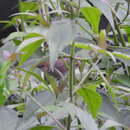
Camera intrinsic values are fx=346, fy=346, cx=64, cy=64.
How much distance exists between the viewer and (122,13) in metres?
0.62

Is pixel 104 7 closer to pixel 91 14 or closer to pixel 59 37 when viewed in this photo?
pixel 91 14

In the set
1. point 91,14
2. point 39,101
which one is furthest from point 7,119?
point 91,14

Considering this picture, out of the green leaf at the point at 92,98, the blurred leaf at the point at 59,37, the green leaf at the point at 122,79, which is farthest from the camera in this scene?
the green leaf at the point at 122,79

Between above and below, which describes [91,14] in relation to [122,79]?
above

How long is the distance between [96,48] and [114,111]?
0.49 ft

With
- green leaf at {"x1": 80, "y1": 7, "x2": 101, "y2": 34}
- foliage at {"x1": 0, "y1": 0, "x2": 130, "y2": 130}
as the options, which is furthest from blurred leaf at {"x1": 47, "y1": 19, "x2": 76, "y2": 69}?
green leaf at {"x1": 80, "y1": 7, "x2": 101, "y2": 34}

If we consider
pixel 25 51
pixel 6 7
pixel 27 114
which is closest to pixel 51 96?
pixel 27 114

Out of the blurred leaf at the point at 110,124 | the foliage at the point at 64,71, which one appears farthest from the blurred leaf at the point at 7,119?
the blurred leaf at the point at 110,124

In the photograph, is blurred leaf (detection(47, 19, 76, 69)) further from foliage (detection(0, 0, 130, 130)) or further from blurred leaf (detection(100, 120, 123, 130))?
blurred leaf (detection(100, 120, 123, 130))

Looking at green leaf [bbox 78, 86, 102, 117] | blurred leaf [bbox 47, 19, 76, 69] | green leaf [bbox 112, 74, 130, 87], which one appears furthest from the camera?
green leaf [bbox 112, 74, 130, 87]

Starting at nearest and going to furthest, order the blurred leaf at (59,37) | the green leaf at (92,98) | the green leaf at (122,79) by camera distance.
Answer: the blurred leaf at (59,37) < the green leaf at (92,98) < the green leaf at (122,79)

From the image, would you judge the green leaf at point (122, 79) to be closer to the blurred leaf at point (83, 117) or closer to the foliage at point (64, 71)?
the foliage at point (64, 71)

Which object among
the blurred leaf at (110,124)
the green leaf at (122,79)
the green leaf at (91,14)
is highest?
the green leaf at (91,14)

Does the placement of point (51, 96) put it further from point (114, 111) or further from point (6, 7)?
point (6, 7)
